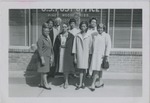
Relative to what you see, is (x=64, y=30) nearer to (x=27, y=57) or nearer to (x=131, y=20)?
(x=27, y=57)

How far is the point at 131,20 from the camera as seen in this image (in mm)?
1893

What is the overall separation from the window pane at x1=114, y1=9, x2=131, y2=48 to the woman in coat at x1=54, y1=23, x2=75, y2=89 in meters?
0.35

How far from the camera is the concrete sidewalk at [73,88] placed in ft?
6.37

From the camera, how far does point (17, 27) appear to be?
192 cm

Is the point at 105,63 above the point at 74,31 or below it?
below

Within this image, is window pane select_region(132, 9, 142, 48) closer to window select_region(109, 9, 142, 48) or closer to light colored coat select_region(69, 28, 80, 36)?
window select_region(109, 9, 142, 48)

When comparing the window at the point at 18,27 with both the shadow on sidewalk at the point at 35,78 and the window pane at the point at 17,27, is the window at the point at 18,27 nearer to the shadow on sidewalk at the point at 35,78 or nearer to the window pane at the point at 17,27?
the window pane at the point at 17,27

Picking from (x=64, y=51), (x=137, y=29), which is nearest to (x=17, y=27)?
(x=64, y=51)

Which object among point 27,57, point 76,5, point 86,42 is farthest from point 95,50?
point 27,57

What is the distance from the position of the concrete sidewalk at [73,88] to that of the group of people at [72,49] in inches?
1.6

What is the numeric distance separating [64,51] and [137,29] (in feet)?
1.91

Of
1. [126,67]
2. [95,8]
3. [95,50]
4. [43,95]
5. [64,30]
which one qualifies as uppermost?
[95,8]

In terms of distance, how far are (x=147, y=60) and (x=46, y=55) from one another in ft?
2.55

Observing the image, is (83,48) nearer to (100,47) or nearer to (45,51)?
(100,47)
